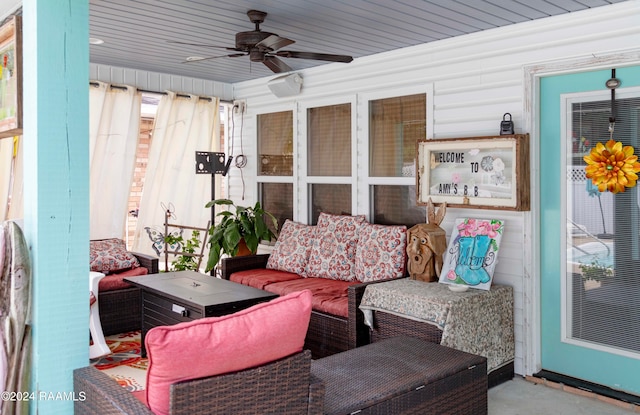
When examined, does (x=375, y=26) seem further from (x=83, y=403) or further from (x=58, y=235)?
(x=83, y=403)

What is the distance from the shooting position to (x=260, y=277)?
4.98 metres

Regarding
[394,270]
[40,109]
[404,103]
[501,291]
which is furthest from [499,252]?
[40,109]

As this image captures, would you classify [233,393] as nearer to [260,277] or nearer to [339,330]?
[339,330]

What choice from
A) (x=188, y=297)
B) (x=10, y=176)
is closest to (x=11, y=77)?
(x=188, y=297)

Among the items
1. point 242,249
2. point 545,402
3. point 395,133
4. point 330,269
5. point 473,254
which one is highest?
point 395,133

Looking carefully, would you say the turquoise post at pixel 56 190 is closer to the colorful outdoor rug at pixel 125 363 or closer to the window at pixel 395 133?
the colorful outdoor rug at pixel 125 363

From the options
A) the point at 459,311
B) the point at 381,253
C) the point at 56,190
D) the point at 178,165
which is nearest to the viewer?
the point at 56,190

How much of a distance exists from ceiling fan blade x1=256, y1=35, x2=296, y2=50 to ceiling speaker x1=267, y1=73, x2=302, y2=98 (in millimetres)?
1907

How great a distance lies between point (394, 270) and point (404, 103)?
1.45 metres

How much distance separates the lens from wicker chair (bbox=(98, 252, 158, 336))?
15.4 ft

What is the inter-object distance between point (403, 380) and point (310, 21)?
2.58 meters

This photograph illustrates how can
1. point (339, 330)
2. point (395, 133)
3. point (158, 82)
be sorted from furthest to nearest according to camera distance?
point (158, 82)
point (395, 133)
point (339, 330)

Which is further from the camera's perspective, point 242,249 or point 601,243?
point 242,249

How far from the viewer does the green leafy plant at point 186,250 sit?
597cm
